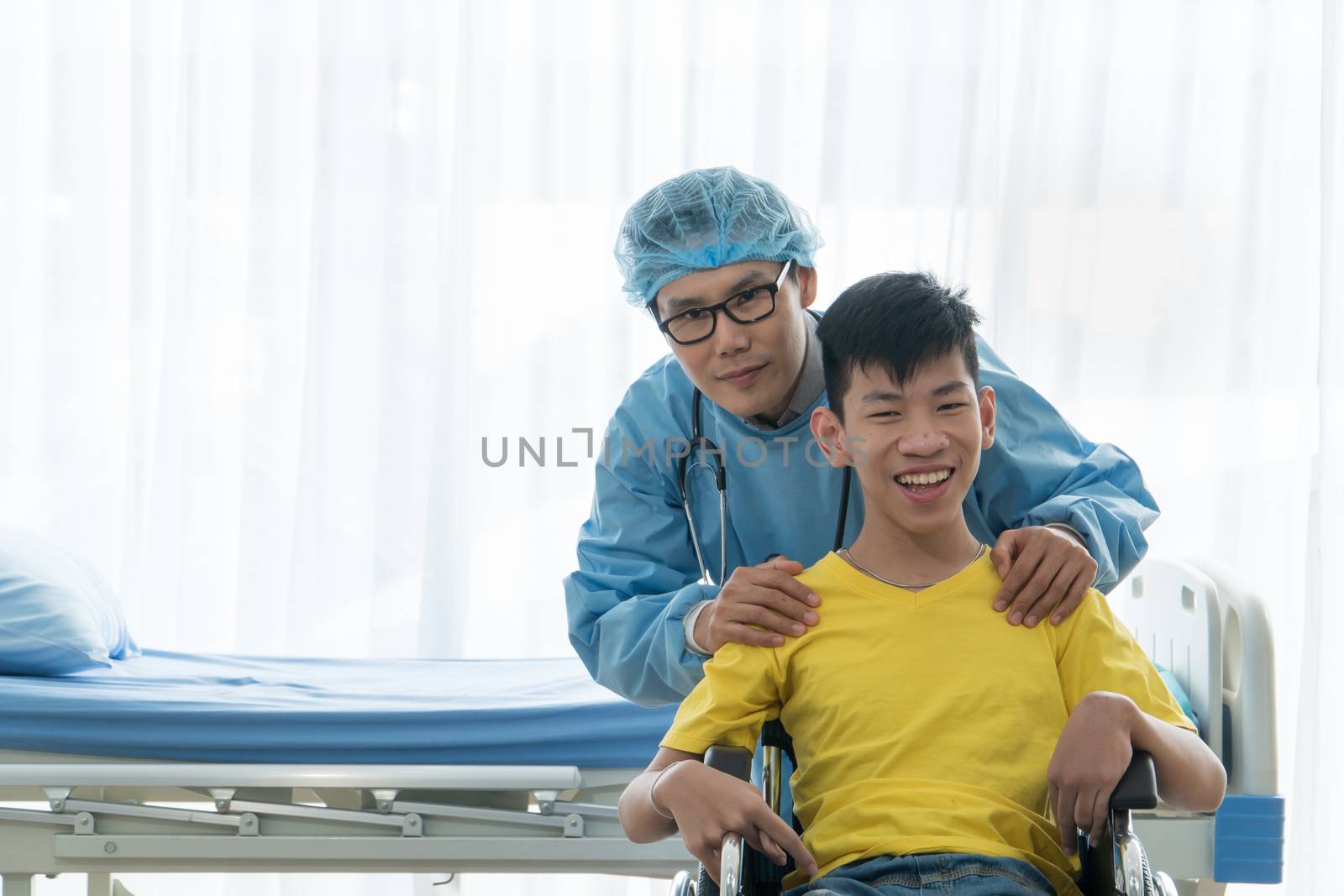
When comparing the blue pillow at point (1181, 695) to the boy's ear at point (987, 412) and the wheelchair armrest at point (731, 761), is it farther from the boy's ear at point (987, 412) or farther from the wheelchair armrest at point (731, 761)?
the wheelchair armrest at point (731, 761)

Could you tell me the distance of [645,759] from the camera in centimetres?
202

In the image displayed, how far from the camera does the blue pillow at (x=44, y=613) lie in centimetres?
217

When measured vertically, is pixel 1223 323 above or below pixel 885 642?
above

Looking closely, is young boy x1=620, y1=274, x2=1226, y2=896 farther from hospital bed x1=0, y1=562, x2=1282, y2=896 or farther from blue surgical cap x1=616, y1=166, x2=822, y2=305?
hospital bed x1=0, y1=562, x2=1282, y2=896

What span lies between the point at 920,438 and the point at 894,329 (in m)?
0.13

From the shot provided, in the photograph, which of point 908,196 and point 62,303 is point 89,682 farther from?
point 908,196

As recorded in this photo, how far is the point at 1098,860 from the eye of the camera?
122 cm

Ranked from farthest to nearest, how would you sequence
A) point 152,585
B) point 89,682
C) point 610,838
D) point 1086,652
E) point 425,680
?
1. point 152,585
2. point 425,680
3. point 89,682
4. point 610,838
5. point 1086,652

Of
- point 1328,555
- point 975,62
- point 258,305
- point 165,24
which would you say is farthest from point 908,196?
point 165,24

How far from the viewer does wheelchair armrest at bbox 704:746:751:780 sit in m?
1.24

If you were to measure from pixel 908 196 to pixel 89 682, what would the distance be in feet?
7.06

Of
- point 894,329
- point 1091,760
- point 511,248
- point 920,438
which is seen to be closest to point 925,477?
point 920,438

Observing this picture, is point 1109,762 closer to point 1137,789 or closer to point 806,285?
point 1137,789

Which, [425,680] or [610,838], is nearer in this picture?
[610,838]
